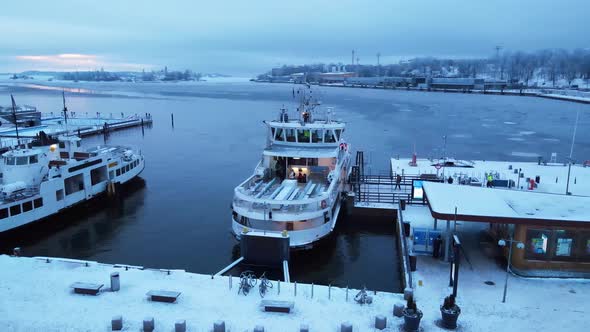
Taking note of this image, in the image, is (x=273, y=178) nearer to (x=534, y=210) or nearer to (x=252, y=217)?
(x=252, y=217)

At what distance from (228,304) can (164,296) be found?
197 cm

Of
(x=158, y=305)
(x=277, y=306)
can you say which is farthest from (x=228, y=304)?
(x=158, y=305)

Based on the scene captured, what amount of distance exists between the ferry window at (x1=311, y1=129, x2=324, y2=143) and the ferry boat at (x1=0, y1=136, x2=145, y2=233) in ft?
56.8

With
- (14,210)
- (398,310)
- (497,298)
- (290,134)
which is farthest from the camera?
(290,134)

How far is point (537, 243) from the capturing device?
17344mm

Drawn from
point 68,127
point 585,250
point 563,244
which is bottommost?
point 68,127

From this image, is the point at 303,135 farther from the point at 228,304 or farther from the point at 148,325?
the point at 148,325

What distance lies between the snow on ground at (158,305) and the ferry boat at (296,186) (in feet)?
23.9

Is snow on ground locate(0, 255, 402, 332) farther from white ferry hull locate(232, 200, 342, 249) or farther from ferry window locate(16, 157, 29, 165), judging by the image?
ferry window locate(16, 157, 29, 165)

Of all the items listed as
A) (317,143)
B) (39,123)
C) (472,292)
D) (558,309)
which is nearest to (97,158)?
(317,143)

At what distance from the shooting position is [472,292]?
51.6ft

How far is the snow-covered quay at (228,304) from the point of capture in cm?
1276

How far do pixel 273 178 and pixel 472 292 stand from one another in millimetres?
18359

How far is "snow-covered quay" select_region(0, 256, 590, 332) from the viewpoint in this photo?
502 inches
